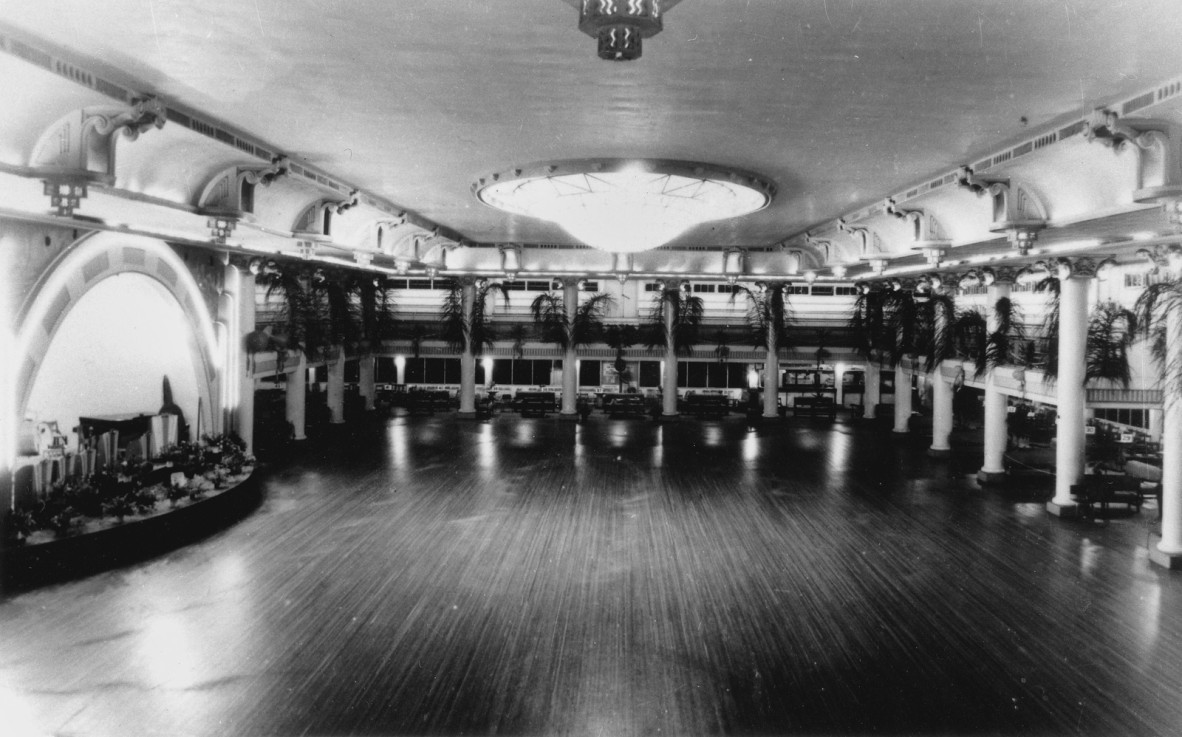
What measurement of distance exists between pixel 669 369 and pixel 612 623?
50.6ft

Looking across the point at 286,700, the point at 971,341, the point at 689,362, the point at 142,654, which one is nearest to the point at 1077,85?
the point at 286,700

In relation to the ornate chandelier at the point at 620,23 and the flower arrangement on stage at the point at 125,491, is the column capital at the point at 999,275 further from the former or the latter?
the flower arrangement on stage at the point at 125,491

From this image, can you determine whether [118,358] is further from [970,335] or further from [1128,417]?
[1128,417]

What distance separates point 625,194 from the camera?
7.59 metres

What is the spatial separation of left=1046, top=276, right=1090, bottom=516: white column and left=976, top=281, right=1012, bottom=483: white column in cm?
219

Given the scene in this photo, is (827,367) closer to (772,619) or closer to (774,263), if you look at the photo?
(774,263)

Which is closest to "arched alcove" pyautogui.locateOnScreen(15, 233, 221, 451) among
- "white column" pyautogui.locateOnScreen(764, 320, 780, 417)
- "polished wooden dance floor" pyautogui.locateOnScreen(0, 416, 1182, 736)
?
"polished wooden dance floor" pyautogui.locateOnScreen(0, 416, 1182, 736)

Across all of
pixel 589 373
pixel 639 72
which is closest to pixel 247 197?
pixel 639 72

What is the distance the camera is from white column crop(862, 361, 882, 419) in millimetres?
22234

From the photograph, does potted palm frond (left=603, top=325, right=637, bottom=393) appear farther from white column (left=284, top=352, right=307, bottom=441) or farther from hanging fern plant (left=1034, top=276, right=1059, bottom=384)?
hanging fern plant (left=1034, top=276, right=1059, bottom=384)

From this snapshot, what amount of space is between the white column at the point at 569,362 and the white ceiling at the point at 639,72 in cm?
1395

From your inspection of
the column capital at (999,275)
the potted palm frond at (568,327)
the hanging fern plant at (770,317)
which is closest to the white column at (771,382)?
the hanging fern plant at (770,317)

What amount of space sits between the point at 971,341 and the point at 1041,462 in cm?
→ 286

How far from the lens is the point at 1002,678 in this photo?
19.1 ft
